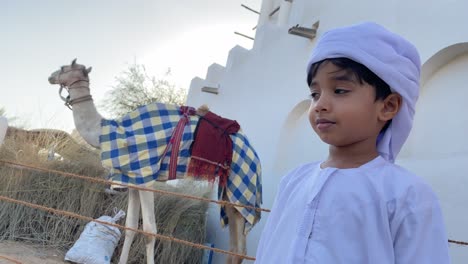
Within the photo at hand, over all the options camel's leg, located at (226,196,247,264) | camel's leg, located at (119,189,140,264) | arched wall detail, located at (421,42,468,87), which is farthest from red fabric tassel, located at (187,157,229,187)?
arched wall detail, located at (421,42,468,87)

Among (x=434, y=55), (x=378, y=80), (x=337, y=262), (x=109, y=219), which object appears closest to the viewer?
(x=337, y=262)

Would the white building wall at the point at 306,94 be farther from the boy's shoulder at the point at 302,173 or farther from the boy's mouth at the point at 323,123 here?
the boy's mouth at the point at 323,123

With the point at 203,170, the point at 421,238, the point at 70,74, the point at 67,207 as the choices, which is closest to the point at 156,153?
the point at 203,170

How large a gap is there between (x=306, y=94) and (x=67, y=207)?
8.72 feet

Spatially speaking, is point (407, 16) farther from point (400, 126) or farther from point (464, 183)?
point (400, 126)

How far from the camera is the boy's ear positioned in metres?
1.20

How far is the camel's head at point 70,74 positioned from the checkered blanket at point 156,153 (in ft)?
2.19

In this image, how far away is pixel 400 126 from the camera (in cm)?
122

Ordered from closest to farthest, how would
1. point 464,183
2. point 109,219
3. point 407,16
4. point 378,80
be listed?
point 378,80
point 464,183
point 407,16
point 109,219

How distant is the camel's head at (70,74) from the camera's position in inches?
168

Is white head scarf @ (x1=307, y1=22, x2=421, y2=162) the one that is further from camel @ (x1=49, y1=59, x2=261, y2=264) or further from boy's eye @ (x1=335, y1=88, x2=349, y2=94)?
camel @ (x1=49, y1=59, x2=261, y2=264)

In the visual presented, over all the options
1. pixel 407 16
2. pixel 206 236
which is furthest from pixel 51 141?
pixel 407 16

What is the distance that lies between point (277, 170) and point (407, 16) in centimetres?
203

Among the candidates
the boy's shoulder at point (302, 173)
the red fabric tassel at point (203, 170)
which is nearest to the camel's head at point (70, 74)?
the red fabric tassel at point (203, 170)
